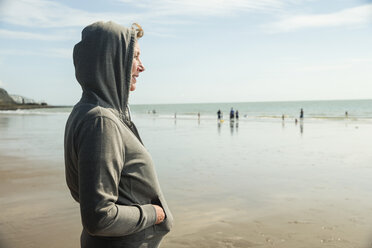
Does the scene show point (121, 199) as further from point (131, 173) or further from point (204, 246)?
point (204, 246)

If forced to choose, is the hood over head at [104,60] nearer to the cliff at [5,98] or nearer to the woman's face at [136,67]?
the woman's face at [136,67]

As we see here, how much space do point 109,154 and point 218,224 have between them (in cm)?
463

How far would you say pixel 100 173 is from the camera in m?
1.48

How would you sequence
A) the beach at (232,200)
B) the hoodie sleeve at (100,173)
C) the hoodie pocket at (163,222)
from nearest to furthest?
the hoodie sleeve at (100,173) < the hoodie pocket at (163,222) < the beach at (232,200)

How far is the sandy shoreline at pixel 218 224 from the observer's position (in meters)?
5.09

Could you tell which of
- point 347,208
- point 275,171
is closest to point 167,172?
point 275,171

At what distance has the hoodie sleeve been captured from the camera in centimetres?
148

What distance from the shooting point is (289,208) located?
6.72m

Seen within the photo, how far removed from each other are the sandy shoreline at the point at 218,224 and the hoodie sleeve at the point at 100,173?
3671 millimetres

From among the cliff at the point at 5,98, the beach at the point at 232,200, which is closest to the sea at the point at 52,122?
the beach at the point at 232,200

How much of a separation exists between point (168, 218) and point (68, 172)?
1.80 ft

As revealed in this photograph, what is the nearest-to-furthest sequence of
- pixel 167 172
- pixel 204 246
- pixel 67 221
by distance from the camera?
pixel 204 246
pixel 67 221
pixel 167 172

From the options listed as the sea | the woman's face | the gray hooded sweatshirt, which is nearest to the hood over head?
the gray hooded sweatshirt

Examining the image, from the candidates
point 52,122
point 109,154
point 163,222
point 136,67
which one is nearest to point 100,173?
point 109,154
